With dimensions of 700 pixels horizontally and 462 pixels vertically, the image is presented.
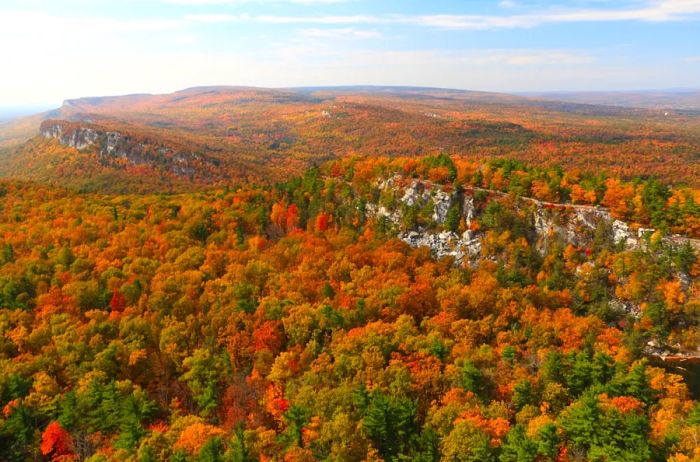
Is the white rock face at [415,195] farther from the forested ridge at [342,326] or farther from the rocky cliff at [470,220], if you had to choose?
the forested ridge at [342,326]

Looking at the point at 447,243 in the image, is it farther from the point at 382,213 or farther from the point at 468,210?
the point at 382,213

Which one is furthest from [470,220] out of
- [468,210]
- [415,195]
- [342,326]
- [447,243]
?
[342,326]

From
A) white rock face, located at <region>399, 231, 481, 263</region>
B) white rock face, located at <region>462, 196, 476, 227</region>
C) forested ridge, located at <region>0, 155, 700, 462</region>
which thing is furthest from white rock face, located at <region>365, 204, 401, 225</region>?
white rock face, located at <region>462, 196, 476, 227</region>

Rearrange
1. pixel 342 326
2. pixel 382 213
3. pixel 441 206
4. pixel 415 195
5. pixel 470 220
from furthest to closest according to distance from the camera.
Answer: pixel 382 213, pixel 415 195, pixel 441 206, pixel 470 220, pixel 342 326

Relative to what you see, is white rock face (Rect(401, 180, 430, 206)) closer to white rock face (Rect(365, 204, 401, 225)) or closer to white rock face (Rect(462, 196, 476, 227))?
white rock face (Rect(365, 204, 401, 225))

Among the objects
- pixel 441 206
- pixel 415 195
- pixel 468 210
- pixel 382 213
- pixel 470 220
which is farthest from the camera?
pixel 382 213

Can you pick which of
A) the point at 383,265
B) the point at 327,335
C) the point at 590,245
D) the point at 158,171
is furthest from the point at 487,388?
the point at 158,171

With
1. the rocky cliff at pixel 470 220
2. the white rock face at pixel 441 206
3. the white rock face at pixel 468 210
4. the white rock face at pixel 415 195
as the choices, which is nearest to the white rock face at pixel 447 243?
the rocky cliff at pixel 470 220

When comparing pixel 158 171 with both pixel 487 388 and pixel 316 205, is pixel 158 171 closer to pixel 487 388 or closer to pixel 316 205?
pixel 316 205
